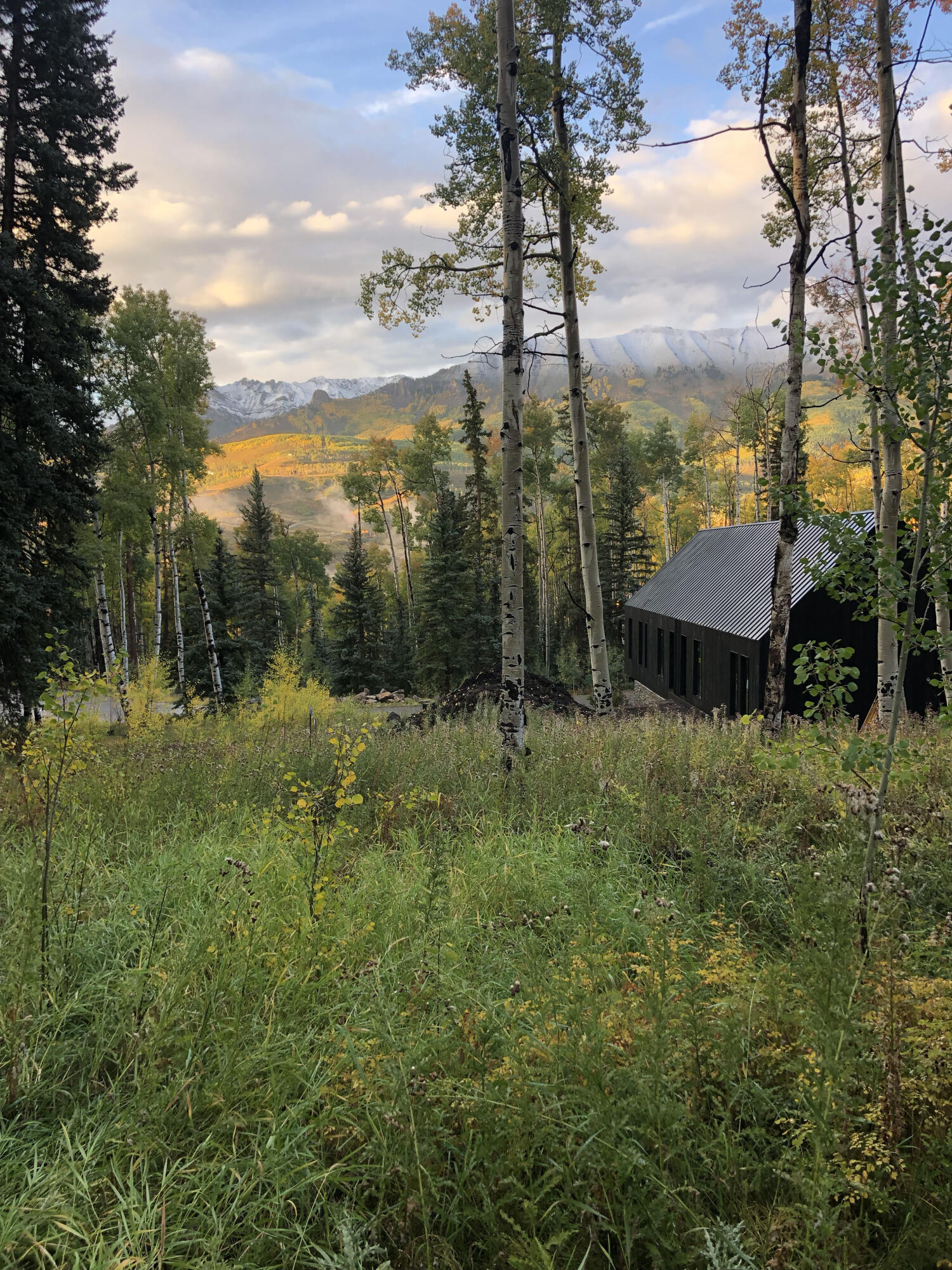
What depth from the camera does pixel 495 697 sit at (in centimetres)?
1376

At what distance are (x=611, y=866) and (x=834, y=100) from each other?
1381 centimetres

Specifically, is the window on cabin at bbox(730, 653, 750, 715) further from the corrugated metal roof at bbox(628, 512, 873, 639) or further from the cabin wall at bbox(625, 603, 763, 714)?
the corrugated metal roof at bbox(628, 512, 873, 639)

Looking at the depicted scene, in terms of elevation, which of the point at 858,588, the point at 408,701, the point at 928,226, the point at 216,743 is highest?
the point at 928,226

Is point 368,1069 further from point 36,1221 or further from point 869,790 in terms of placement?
point 869,790

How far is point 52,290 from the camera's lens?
12914mm

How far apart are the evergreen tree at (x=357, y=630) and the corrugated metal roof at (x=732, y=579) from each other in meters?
13.9

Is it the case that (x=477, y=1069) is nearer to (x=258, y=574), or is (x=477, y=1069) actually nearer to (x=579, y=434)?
(x=579, y=434)

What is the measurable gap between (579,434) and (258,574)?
33407 millimetres

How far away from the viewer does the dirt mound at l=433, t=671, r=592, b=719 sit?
13266 millimetres

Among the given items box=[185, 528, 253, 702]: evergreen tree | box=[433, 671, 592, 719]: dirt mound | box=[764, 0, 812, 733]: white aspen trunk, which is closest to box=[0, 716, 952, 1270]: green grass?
box=[764, 0, 812, 733]: white aspen trunk

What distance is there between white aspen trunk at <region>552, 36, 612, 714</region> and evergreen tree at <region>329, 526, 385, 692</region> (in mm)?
21216

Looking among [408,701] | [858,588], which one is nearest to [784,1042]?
[858,588]

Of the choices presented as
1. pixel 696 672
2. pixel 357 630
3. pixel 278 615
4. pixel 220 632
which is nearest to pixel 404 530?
pixel 278 615

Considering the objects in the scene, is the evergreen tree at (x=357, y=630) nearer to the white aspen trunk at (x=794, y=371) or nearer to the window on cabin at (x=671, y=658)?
the window on cabin at (x=671, y=658)
